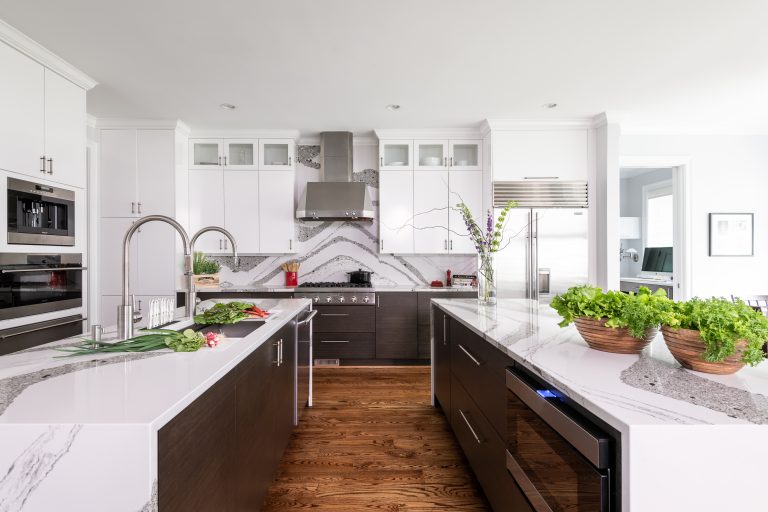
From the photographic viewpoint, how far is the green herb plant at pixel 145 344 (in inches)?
51.5

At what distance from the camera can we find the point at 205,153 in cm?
451

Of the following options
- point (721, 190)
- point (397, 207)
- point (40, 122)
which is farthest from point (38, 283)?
point (721, 190)

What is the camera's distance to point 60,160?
2865 mm

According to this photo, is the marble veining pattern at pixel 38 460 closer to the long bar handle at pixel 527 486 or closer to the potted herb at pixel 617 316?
the long bar handle at pixel 527 486

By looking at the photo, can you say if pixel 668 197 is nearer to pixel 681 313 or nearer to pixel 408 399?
pixel 408 399

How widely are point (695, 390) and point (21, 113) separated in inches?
146

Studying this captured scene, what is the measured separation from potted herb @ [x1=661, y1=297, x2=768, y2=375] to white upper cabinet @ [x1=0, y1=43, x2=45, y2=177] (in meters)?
3.51

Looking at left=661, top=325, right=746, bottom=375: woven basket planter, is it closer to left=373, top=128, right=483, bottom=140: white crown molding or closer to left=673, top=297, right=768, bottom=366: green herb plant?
left=673, top=297, right=768, bottom=366: green herb plant

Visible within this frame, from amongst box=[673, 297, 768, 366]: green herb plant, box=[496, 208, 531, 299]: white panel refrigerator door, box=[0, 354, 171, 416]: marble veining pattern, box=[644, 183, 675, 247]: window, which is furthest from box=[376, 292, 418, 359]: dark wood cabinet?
box=[644, 183, 675, 247]: window

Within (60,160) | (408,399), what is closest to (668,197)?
(408,399)

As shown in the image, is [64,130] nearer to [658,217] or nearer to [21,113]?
[21,113]

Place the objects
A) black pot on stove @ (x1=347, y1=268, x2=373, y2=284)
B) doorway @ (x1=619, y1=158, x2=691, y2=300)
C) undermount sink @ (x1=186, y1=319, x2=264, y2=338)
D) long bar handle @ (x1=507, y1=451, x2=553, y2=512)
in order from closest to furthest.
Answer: long bar handle @ (x1=507, y1=451, x2=553, y2=512), undermount sink @ (x1=186, y1=319, x2=264, y2=338), black pot on stove @ (x1=347, y1=268, x2=373, y2=284), doorway @ (x1=619, y1=158, x2=691, y2=300)

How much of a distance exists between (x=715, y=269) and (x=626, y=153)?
1609 mm

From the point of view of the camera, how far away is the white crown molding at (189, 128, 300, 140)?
14.5 ft
